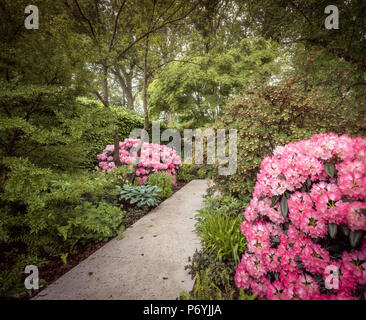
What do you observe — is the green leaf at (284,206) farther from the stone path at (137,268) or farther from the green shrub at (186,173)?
the green shrub at (186,173)

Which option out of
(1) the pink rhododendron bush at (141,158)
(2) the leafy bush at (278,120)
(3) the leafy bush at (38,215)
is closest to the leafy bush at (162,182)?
(1) the pink rhododendron bush at (141,158)

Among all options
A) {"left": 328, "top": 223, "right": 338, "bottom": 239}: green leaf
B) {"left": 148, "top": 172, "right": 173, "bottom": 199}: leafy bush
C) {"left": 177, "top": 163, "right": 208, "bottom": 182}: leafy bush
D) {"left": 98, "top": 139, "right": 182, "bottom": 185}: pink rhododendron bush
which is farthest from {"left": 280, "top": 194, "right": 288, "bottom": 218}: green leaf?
{"left": 177, "top": 163, "right": 208, "bottom": 182}: leafy bush

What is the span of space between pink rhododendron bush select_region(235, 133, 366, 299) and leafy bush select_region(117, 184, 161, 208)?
2.70m

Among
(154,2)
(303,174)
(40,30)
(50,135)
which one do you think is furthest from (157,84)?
(303,174)

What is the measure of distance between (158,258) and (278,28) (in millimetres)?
3993

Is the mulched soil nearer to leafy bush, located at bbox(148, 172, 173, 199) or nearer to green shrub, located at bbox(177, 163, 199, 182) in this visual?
leafy bush, located at bbox(148, 172, 173, 199)

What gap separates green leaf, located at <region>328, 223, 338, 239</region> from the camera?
1165mm

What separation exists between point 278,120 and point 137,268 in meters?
3.07

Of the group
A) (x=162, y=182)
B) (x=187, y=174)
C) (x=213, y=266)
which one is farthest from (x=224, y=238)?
(x=187, y=174)

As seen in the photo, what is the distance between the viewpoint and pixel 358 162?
122 cm

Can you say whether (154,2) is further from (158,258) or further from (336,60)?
(158,258)

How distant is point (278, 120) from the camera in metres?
2.93

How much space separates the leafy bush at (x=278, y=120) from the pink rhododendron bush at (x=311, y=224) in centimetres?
140

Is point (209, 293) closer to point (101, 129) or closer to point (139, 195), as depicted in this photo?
point (101, 129)
